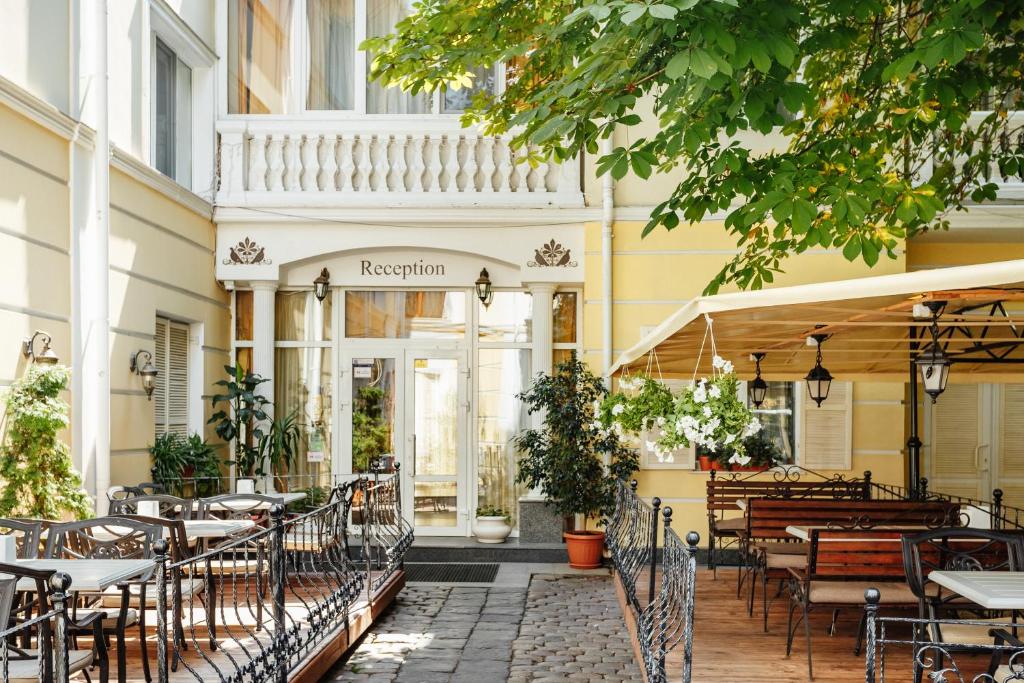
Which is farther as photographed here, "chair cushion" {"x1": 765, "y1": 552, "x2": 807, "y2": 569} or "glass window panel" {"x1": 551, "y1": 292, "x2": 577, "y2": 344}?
"glass window panel" {"x1": 551, "y1": 292, "x2": 577, "y2": 344}

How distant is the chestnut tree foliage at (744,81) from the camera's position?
504 cm

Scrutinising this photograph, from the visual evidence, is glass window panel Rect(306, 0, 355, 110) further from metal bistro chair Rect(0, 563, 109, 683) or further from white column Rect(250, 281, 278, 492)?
metal bistro chair Rect(0, 563, 109, 683)

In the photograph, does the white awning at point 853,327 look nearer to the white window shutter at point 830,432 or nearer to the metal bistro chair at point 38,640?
the white window shutter at point 830,432

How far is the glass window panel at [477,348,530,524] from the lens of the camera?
39.4 feet

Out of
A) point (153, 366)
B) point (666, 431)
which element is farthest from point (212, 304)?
point (666, 431)

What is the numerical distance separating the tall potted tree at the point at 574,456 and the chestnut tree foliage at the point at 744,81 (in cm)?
352

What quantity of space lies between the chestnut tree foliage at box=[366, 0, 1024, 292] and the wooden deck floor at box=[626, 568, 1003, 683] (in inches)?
92.3

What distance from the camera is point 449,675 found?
6.66 m

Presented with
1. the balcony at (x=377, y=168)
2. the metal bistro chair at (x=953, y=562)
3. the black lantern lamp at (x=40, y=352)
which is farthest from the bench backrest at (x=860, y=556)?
the balcony at (x=377, y=168)

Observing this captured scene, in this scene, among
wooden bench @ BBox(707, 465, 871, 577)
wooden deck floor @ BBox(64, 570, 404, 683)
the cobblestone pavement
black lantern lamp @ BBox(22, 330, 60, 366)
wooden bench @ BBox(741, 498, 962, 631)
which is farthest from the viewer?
wooden bench @ BBox(707, 465, 871, 577)

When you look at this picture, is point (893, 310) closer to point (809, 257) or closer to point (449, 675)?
point (449, 675)

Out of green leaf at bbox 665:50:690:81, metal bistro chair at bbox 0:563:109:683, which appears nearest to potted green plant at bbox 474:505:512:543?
metal bistro chair at bbox 0:563:109:683

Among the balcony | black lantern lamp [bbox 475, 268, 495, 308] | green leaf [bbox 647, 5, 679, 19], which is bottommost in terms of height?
black lantern lamp [bbox 475, 268, 495, 308]

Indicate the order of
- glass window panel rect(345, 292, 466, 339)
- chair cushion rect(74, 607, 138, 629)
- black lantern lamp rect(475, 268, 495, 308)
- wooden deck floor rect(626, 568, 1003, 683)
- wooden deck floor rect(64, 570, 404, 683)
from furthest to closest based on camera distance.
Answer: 1. glass window panel rect(345, 292, 466, 339)
2. black lantern lamp rect(475, 268, 495, 308)
3. wooden deck floor rect(626, 568, 1003, 683)
4. wooden deck floor rect(64, 570, 404, 683)
5. chair cushion rect(74, 607, 138, 629)
